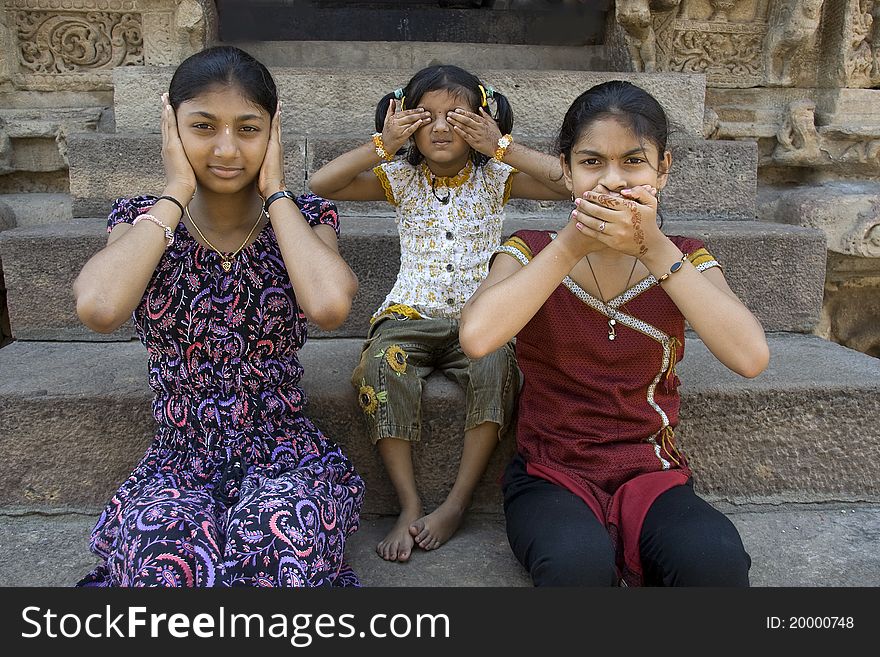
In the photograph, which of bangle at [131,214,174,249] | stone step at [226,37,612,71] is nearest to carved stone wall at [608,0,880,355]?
stone step at [226,37,612,71]

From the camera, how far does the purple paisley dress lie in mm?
1618

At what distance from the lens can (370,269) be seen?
8.47ft

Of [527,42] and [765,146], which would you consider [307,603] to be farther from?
[527,42]

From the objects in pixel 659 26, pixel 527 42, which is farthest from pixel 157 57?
pixel 659 26

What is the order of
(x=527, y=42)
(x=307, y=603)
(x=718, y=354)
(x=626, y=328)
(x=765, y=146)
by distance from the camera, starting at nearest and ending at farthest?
(x=307, y=603) < (x=718, y=354) < (x=626, y=328) < (x=765, y=146) < (x=527, y=42)

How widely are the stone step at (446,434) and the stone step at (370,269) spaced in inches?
11.4

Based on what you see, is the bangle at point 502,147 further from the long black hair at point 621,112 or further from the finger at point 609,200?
the finger at point 609,200

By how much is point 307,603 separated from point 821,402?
154 cm

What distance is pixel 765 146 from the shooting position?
354cm

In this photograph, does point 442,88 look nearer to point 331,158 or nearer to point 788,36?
point 331,158

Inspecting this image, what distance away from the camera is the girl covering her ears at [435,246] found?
2031 millimetres

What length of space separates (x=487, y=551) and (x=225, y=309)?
34.7 inches

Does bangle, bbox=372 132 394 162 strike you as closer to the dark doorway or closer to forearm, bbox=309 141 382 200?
forearm, bbox=309 141 382 200

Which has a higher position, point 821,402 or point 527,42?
point 527,42
